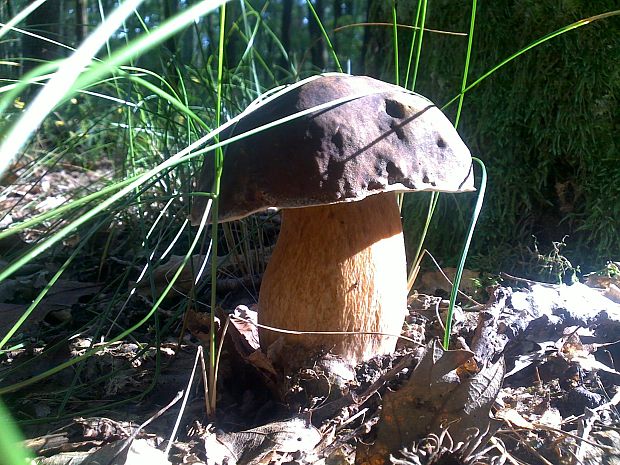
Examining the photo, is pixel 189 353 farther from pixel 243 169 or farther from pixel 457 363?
pixel 457 363

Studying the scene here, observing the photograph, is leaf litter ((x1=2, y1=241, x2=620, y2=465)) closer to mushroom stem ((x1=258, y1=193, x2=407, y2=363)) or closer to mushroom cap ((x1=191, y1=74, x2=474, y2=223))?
mushroom stem ((x1=258, y1=193, x2=407, y2=363))

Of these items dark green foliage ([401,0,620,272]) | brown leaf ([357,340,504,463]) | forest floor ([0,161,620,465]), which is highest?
dark green foliage ([401,0,620,272])

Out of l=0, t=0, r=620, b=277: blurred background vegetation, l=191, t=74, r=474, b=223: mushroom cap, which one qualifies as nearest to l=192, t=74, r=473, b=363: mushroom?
l=191, t=74, r=474, b=223: mushroom cap

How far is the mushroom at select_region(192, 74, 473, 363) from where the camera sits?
4.52 feet

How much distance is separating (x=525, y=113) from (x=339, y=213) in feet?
3.88

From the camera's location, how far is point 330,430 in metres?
1.38

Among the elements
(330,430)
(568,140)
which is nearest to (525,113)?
(568,140)

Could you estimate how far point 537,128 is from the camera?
2.35 meters

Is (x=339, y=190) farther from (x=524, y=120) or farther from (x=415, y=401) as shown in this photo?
(x=524, y=120)

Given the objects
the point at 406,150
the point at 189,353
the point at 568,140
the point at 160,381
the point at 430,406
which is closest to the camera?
the point at 430,406

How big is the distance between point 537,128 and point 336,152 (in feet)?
4.40

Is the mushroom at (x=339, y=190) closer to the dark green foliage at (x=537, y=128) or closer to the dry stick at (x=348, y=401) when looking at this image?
the dry stick at (x=348, y=401)

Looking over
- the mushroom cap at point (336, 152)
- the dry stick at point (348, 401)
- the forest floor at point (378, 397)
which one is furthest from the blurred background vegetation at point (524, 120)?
the dry stick at point (348, 401)

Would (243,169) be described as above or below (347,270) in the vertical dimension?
above
